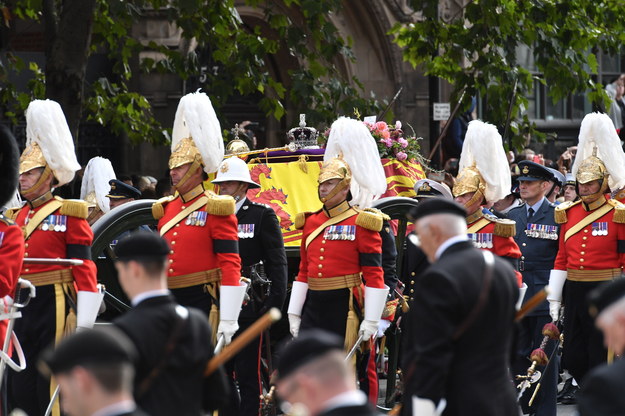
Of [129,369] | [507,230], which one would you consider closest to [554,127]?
[507,230]

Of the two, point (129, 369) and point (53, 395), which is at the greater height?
point (129, 369)

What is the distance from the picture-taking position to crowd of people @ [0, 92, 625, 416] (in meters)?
5.25

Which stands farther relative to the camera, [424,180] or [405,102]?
[405,102]

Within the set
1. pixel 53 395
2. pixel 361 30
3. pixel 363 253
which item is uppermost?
→ pixel 361 30

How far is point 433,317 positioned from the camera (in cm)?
585

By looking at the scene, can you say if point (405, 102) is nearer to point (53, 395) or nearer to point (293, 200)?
point (293, 200)

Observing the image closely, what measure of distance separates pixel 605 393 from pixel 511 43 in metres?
11.2

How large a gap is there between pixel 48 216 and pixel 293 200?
10.0 ft

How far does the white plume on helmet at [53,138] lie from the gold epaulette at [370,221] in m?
1.89

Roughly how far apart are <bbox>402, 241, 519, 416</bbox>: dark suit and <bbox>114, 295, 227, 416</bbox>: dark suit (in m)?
0.97

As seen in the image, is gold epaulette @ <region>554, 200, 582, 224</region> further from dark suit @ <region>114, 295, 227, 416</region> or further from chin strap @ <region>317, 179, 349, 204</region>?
dark suit @ <region>114, 295, 227, 416</region>

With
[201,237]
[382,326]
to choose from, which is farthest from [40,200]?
[382,326]

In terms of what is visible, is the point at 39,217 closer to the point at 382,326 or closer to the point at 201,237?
the point at 201,237

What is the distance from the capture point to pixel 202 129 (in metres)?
9.09
